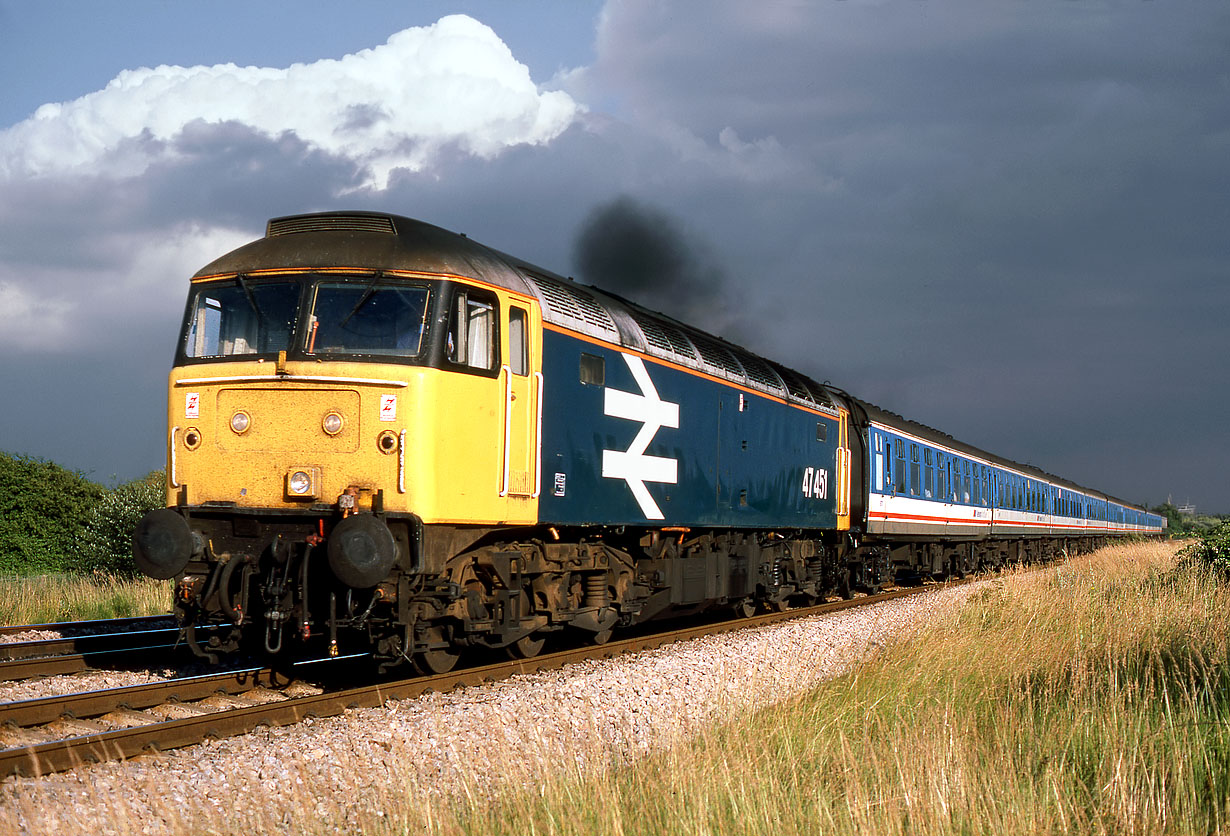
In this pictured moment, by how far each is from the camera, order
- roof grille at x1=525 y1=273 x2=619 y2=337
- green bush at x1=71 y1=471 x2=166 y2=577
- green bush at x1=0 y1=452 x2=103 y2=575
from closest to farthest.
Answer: roof grille at x1=525 y1=273 x2=619 y2=337
green bush at x1=71 y1=471 x2=166 y2=577
green bush at x1=0 y1=452 x2=103 y2=575

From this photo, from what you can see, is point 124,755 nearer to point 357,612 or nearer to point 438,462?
point 357,612

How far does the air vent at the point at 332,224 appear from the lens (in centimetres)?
895

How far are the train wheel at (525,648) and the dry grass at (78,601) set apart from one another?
6.18 metres

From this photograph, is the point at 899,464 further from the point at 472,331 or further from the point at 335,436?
the point at 335,436

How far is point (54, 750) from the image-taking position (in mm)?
6016

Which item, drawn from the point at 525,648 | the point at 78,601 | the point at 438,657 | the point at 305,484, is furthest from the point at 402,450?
the point at 78,601

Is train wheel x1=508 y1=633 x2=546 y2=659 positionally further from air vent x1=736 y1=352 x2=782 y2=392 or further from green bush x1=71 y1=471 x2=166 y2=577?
green bush x1=71 y1=471 x2=166 y2=577

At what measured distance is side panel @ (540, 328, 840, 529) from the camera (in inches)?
386

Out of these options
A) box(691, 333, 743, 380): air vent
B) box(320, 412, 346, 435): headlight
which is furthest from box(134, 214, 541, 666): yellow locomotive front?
box(691, 333, 743, 380): air vent

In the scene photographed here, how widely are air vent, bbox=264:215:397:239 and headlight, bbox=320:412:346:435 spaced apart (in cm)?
170

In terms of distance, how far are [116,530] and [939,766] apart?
18.5 m

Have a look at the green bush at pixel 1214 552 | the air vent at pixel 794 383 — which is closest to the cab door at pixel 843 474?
the air vent at pixel 794 383

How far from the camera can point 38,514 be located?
24.8 meters

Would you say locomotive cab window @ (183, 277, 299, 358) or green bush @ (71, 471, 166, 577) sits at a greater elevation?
locomotive cab window @ (183, 277, 299, 358)
